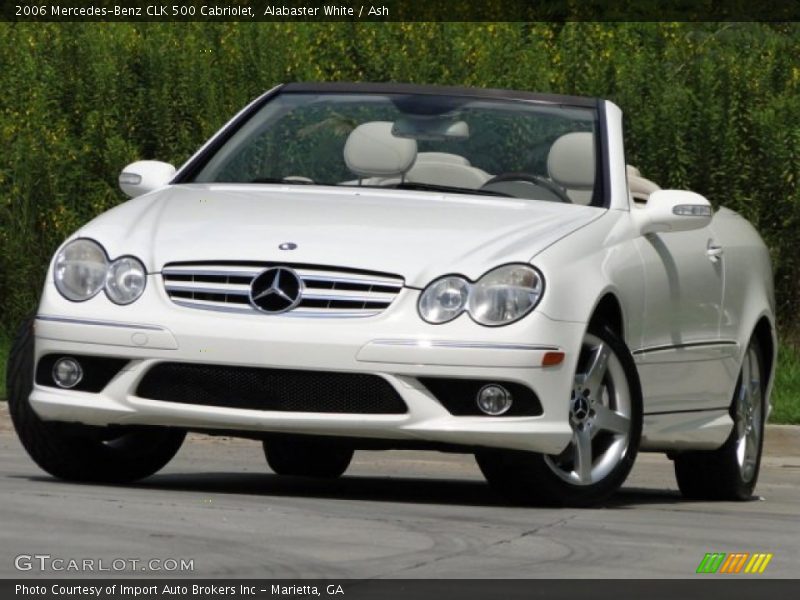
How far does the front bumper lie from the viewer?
784 centimetres

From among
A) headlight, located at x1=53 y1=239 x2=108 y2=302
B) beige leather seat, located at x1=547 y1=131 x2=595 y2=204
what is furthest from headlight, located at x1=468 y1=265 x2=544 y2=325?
A: headlight, located at x1=53 y1=239 x2=108 y2=302

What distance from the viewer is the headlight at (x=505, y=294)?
791 cm

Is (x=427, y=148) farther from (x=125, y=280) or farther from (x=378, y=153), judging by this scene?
(x=125, y=280)

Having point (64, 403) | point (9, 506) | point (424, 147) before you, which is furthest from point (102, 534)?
point (424, 147)

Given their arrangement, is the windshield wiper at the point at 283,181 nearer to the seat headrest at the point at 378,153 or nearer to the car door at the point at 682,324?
the seat headrest at the point at 378,153

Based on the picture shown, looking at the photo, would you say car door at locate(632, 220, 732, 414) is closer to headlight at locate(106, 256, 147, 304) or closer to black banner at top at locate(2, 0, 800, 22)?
headlight at locate(106, 256, 147, 304)

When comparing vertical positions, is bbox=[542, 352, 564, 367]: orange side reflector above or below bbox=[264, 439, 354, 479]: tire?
above

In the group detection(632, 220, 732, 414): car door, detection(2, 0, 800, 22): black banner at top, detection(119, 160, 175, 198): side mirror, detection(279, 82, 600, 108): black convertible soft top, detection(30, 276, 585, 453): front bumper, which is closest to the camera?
detection(30, 276, 585, 453): front bumper

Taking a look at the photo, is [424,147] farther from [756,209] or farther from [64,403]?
[756,209]

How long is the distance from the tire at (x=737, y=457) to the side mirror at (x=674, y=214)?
115 centimetres

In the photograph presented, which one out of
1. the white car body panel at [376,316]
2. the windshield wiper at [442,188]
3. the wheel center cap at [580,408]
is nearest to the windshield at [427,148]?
the windshield wiper at [442,188]

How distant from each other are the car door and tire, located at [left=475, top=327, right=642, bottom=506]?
0.32 metres

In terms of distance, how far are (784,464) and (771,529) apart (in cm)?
430
